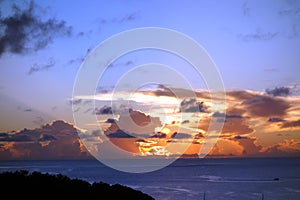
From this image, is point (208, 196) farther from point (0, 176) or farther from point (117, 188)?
Result: point (0, 176)

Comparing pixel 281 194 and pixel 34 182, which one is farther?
pixel 281 194

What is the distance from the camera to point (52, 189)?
43.2m

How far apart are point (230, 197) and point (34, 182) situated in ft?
236

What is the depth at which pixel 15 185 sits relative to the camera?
42.5 metres

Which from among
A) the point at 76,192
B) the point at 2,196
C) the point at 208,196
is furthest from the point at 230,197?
the point at 2,196

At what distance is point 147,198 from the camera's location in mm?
49938

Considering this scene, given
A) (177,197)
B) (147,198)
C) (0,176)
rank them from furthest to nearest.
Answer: (177,197)
(147,198)
(0,176)

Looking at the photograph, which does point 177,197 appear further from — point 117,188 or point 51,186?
point 51,186

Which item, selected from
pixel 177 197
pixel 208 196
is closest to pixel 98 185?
pixel 177 197

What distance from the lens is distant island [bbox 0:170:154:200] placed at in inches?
1612

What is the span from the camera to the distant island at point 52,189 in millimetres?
40938

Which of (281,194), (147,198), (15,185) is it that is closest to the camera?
(15,185)

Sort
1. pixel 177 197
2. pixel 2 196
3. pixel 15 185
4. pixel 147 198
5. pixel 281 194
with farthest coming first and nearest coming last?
1. pixel 281 194
2. pixel 177 197
3. pixel 147 198
4. pixel 15 185
5. pixel 2 196

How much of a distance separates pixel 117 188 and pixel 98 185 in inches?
97.4
